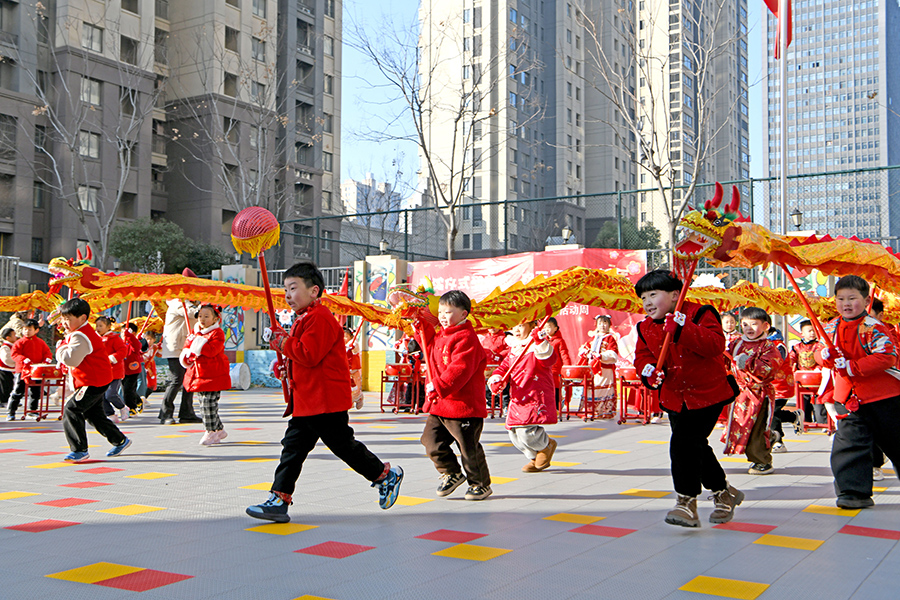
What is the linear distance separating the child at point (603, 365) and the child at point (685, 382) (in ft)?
26.8

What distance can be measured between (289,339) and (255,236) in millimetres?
792

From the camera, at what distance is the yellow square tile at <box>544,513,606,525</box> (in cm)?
543

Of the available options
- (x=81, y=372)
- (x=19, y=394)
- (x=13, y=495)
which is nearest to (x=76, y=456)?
(x=81, y=372)

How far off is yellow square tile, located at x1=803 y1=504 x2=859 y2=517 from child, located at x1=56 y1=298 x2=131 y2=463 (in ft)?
20.5

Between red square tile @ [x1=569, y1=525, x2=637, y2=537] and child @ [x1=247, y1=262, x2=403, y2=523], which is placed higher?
child @ [x1=247, y1=262, x2=403, y2=523]

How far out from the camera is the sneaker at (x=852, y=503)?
5.72 m

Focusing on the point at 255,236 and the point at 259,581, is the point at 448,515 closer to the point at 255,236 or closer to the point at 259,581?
the point at 259,581

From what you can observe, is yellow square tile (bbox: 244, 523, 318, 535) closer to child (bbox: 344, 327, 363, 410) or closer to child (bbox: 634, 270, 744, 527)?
child (bbox: 634, 270, 744, 527)

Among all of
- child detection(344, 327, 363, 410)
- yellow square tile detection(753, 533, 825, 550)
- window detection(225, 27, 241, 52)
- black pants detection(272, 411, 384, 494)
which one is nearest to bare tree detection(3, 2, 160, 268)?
window detection(225, 27, 241, 52)

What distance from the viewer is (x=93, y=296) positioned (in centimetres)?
976

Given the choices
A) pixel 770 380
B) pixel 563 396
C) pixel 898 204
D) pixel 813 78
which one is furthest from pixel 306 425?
pixel 813 78

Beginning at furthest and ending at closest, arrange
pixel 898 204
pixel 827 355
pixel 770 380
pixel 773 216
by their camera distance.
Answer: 1. pixel 773 216
2. pixel 898 204
3. pixel 770 380
4. pixel 827 355

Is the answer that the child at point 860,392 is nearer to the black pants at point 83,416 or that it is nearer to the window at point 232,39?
the black pants at point 83,416

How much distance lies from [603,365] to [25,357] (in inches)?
356
